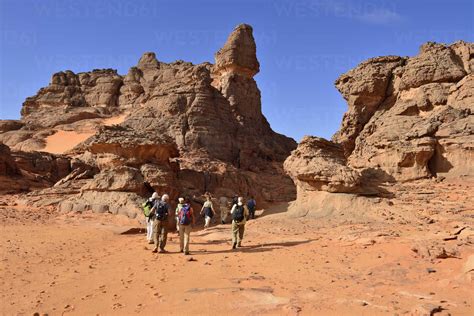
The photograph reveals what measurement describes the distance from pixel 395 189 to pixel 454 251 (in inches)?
275

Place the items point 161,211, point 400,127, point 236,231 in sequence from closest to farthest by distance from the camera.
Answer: point 161,211, point 236,231, point 400,127

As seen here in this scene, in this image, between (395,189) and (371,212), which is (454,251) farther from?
(395,189)

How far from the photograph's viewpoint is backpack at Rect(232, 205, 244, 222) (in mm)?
9805

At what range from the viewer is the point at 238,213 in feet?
32.4

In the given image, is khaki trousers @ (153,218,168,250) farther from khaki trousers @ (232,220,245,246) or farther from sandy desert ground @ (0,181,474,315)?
khaki trousers @ (232,220,245,246)

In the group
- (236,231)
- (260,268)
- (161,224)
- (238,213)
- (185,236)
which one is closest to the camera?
(260,268)

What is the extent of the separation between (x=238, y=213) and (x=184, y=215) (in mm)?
1416

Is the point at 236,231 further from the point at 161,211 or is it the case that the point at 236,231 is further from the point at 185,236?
the point at 161,211

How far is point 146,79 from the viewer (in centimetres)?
4831

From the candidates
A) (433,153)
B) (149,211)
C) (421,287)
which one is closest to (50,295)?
(149,211)

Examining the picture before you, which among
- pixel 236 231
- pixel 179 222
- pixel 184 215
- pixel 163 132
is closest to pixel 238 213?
pixel 236 231

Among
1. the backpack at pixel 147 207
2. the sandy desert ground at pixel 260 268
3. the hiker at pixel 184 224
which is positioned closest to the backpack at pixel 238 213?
the sandy desert ground at pixel 260 268

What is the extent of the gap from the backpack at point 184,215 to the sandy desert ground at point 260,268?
746 mm

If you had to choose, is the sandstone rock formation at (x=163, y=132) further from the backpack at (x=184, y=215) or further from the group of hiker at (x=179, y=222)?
the backpack at (x=184, y=215)
